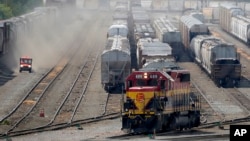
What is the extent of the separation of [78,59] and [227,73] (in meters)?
20.5

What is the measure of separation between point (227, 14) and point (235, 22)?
23.0 feet

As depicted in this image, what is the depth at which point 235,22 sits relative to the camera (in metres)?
82.5

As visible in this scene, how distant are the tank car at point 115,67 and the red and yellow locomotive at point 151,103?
577 inches

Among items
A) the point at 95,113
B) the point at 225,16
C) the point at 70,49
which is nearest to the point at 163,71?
the point at 95,113

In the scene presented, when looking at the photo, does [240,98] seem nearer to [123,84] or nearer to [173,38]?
[123,84]

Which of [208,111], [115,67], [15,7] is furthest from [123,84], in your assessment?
[15,7]

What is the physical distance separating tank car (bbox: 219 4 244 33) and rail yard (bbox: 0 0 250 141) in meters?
0.39

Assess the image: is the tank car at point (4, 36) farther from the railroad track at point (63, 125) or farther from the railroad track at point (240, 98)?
the railroad track at point (63, 125)

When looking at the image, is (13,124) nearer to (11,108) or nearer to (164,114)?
(11,108)

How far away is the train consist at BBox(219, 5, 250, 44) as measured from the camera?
245 ft

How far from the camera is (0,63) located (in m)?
59.6

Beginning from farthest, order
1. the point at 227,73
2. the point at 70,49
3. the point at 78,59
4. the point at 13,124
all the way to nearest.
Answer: the point at 70,49, the point at 78,59, the point at 227,73, the point at 13,124

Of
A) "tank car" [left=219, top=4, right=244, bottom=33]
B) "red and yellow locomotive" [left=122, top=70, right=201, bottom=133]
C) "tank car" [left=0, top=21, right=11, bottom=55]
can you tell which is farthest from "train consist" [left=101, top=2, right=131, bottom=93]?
"tank car" [left=219, top=4, right=244, bottom=33]

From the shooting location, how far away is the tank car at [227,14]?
8569 centimetres
